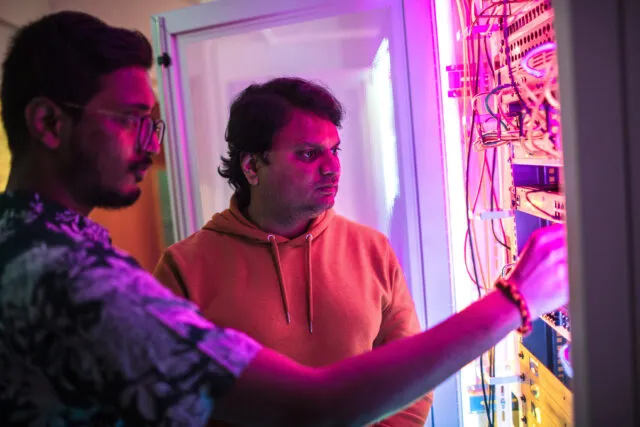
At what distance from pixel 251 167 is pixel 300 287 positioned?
0.37m

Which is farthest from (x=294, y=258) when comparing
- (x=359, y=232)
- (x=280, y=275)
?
(x=359, y=232)

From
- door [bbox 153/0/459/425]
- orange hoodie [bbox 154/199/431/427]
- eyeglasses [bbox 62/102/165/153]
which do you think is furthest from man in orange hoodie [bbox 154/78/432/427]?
eyeglasses [bbox 62/102/165/153]

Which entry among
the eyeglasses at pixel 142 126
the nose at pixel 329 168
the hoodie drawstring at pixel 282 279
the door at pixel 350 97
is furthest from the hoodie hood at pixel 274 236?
the eyeglasses at pixel 142 126

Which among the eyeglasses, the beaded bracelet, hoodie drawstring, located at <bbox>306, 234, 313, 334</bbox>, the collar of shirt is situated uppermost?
the eyeglasses

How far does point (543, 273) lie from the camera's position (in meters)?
0.67

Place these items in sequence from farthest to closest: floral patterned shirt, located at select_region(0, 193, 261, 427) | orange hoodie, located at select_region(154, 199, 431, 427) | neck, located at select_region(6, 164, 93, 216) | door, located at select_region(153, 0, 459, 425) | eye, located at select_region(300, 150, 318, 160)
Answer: door, located at select_region(153, 0, 459, 425) → eye, located at select_region(300, 150, 318, 160) → orange hoodie, located at select_region(154, 199, 431, 427) → neck, located at select_region(6, 164, 93, 216) → floral patterned shirt, located at select_region(0, 193, 261, 427)

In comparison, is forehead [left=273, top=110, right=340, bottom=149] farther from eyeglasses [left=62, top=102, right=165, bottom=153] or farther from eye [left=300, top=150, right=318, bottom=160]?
eyeglasses [left=62, top=102, right=165, bottom=153]

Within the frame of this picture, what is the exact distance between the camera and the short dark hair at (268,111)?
4.19ft

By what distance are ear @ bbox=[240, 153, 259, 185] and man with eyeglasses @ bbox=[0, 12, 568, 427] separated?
0.59 m

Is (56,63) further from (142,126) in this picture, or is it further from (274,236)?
(274,236)

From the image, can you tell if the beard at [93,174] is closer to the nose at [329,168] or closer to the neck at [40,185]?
the neck at [40,185]

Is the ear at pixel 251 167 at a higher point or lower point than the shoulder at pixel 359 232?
higher

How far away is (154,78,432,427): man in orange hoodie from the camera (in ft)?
3.74

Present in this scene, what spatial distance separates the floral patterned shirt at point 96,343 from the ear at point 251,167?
74 cm
